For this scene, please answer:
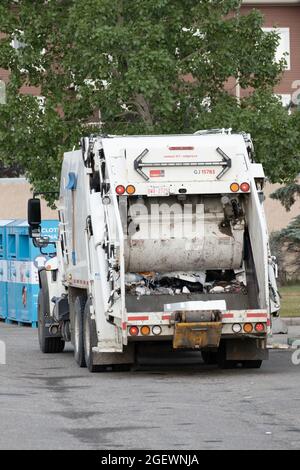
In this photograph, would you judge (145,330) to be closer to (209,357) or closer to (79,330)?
(79,330)

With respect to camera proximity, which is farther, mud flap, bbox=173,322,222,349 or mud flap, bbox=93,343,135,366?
mud flap, bbox=93,343,135,366

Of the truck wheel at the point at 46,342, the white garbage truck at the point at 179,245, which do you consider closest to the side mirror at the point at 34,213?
the truck wheel at the point at 46,342

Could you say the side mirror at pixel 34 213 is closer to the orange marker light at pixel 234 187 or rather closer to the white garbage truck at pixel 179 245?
the white garbage truck at pixel 179 245

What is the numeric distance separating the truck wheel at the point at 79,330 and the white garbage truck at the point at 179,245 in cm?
43

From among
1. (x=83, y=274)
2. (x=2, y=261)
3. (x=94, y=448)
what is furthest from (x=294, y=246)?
(x=94, y=448)

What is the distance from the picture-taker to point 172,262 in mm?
18750

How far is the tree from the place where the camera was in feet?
93.4

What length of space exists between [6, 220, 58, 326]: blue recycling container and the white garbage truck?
35.8 feet

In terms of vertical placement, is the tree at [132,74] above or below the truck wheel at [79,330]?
above

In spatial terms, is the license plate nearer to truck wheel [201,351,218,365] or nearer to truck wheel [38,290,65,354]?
truck wheel [201,351,218,365]

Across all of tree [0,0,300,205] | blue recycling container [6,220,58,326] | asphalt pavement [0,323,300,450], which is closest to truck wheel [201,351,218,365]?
asphalt pavement [0,323,300,450]

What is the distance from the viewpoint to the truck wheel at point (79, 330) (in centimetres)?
1972

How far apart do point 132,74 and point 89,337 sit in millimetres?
10264

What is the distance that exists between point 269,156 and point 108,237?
11.8 meters
